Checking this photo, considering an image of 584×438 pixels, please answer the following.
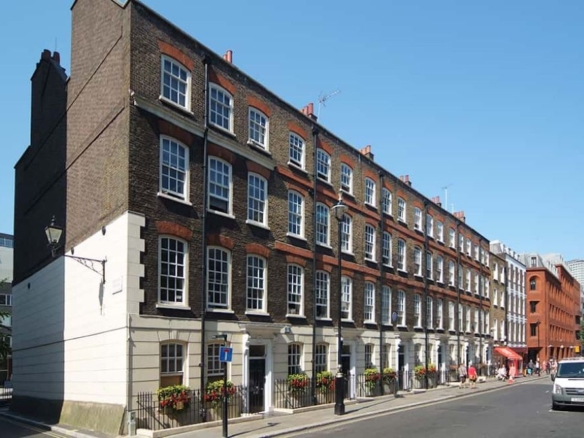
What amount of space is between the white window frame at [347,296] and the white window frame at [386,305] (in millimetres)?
3930

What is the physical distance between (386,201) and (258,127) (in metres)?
13.2

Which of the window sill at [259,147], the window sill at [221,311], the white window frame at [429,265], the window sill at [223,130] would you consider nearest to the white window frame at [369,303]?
the white window frame at [429,265]

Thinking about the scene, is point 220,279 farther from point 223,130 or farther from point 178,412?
point 223,130

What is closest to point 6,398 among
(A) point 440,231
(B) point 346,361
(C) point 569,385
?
(B) point 346,361

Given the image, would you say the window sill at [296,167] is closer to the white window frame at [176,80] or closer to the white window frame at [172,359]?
the white window frame at [176,80]

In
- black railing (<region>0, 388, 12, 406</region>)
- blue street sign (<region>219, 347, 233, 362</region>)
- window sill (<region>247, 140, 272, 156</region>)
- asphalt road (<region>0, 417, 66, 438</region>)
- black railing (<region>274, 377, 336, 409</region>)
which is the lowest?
black railing (<region>0, 388, 12, 406</region>)

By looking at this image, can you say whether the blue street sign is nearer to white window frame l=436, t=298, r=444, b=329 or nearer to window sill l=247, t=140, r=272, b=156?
window sill l=247, t=140, r=272, b=156

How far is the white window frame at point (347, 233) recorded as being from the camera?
1220 inches

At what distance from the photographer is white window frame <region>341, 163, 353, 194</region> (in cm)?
3125

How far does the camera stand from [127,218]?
18281mm

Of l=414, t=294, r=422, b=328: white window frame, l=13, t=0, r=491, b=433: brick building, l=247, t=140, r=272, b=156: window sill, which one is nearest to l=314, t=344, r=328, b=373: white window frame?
l=13, t=0, r=491, b=433: brick building

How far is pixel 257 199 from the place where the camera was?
24.2m

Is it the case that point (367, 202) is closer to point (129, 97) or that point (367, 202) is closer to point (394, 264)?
point (394, 264)

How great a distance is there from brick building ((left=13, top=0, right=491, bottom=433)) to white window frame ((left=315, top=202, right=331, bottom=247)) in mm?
103
